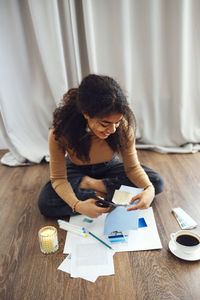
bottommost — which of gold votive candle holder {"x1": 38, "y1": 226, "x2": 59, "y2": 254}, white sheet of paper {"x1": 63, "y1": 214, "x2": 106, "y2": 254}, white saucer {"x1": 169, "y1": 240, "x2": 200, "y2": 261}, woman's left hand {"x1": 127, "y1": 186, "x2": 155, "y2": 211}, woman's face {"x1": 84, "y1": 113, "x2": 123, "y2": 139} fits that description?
white sheet of paper {"x1": 63, "y1": 214, "x2": 106, "y2": 254}

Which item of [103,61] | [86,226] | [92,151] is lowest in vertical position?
[86,226]

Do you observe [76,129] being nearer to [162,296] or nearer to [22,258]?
[22,258]

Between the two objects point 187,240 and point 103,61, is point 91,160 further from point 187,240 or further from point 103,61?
point 103,61

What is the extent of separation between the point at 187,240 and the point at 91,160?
606 mm

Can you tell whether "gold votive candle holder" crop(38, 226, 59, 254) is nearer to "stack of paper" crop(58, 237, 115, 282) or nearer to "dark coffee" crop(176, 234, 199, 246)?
"stack of paper" crop(58, 237, 115, 282)

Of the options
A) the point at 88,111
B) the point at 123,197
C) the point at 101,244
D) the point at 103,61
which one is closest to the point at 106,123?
the point at 88,111

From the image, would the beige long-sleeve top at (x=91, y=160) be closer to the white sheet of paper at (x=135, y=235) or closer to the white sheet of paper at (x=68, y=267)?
the white sheet of paper at (x=135, y=235)

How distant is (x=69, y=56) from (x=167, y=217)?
133 cm

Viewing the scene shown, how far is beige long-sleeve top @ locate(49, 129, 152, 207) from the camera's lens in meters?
1.28

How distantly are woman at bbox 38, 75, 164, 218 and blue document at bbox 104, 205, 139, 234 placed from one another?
0.07 meters

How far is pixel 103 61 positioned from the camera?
6.91ft

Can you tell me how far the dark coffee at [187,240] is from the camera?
1.06m

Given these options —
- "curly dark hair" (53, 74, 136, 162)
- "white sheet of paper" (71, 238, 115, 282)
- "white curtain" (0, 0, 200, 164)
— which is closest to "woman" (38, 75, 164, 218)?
"curly dark hair" (53, 74, 136, 162)

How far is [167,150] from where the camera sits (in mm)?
2162
